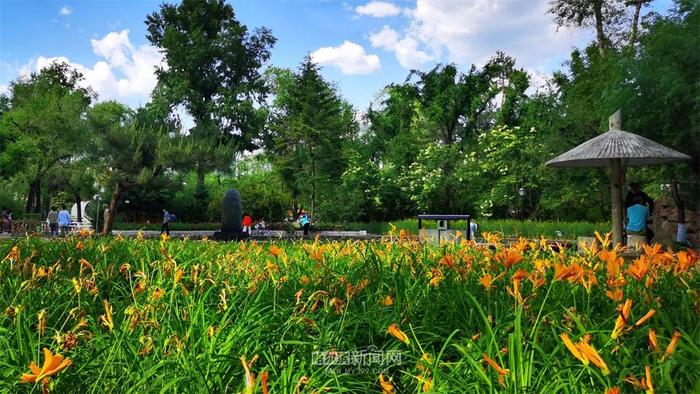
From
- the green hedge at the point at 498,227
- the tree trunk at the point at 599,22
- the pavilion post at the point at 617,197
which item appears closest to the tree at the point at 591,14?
the tree trunk at the point at 599,22

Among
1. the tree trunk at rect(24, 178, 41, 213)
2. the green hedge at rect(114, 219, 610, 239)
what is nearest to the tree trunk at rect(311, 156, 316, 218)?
the green hedge at rect(114, 219, 610, 239)

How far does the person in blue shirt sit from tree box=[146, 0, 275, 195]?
3109 centimetres

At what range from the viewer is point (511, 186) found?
86.9 feet

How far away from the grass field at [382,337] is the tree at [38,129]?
31.0m

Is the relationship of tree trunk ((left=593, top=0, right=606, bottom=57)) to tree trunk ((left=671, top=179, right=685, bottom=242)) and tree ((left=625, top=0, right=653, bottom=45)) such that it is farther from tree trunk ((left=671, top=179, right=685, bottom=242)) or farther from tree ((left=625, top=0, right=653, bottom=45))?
tree trunk ((left=671, top=179, right=685, bottom=242))

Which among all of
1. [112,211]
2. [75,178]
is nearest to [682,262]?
[112,211]

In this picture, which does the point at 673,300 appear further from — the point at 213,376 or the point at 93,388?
the point at 93,388

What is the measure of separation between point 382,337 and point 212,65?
39344 millimetres

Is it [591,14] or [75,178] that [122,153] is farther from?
[591,14]

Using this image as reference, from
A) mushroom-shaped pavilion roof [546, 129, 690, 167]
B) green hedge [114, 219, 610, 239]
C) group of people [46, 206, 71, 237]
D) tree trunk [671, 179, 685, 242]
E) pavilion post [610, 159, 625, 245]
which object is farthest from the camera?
group of people [46, 206, 71, 237]

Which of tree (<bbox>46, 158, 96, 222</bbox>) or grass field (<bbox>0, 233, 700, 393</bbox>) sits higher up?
tree (<bbox>46, 158, 96, 222</bbox>)

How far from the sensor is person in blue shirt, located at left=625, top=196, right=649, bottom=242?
7.39 meters

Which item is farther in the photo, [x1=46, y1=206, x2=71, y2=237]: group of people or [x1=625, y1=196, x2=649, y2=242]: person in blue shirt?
[x1=46, y1=206, x2=71, y2=237]: group of people

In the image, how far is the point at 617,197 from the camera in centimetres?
783
